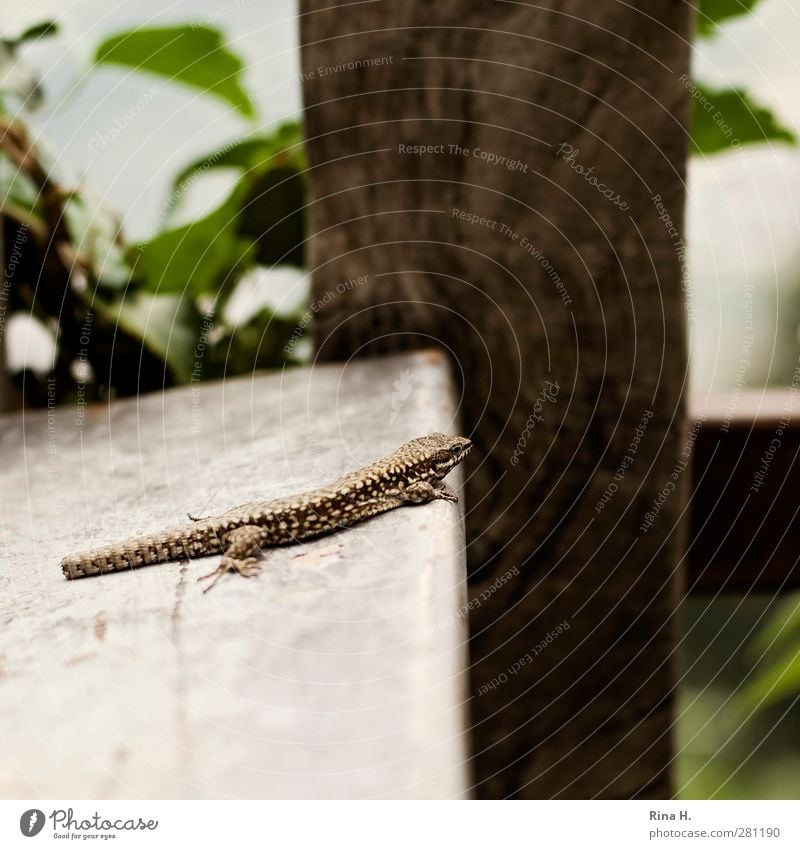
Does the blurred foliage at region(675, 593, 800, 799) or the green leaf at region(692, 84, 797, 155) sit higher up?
the green leaf at region(692, 84, 797, 155)

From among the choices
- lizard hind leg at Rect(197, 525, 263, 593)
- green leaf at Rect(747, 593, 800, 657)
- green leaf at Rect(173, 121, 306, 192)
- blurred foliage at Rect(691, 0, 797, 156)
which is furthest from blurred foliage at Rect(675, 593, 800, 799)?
green leaf at Rect(173, 121, 306, 192)

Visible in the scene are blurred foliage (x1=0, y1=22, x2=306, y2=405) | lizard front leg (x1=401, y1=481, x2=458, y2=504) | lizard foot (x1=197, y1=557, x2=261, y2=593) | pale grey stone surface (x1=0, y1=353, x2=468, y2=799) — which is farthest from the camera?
blurred foliage (x1=0, y1=22, x2=306, y2=405)

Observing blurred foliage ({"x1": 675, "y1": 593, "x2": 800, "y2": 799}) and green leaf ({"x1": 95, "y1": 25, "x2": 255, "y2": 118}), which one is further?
green leaf ({"x1": 95, "y1": 25, "x2": 255, "y2": 118})

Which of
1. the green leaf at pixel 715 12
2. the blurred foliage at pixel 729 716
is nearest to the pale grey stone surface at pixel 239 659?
the blurred foliage at pixel 729 716

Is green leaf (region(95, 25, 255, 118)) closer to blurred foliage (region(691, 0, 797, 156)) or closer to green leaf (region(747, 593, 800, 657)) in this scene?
blurred foliage (region(691, 0, 797, 156))

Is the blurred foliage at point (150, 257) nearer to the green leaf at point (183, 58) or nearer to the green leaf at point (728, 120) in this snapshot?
the green leaf at point (183, 58)

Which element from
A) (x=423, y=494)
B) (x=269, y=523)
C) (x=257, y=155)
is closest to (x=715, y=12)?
(x=257, y=155)
